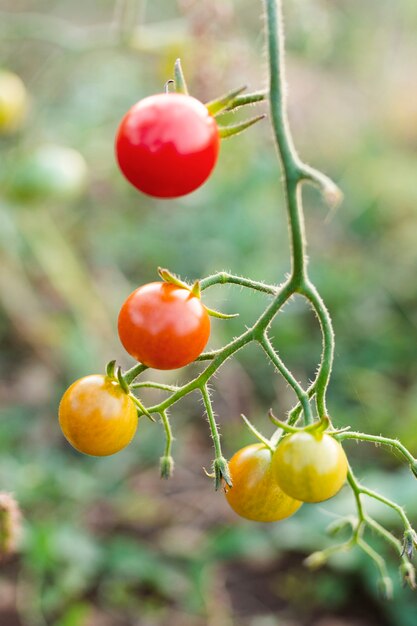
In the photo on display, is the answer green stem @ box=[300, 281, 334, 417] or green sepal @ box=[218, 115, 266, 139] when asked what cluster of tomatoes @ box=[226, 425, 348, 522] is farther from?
green sepal @ box=[218, 115, 266, 139]

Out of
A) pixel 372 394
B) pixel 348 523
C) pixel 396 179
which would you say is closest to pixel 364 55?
pixel 396 179

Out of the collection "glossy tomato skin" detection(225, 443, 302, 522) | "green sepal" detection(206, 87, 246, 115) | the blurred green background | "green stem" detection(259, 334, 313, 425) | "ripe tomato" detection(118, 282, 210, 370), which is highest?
"green sepal" detection(206, 87, 246, 115)

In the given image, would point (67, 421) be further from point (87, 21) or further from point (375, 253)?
point (87, 21)

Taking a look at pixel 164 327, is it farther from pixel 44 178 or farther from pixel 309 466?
pixel 44 178

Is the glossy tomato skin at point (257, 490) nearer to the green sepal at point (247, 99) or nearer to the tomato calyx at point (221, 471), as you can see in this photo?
the tomato calyx at point (221, 471)

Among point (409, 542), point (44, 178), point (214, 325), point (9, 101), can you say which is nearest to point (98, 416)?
point (409, 542)

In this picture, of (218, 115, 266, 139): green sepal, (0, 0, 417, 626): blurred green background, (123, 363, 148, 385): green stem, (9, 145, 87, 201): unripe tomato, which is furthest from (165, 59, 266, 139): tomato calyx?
(9, 145, 87, 201): unripe tomato
